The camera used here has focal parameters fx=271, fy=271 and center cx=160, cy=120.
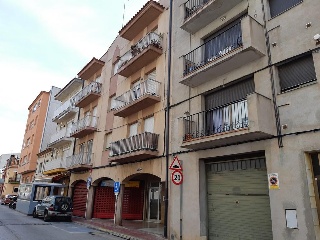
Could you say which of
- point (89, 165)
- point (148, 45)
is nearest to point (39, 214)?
point (89, 165)

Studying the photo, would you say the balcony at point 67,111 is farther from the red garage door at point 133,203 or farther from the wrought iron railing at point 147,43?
the red garage door at point 133,203

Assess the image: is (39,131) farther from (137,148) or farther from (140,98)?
(137,148)

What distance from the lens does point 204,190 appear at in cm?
1117

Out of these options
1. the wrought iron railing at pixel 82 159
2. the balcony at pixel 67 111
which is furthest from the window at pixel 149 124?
the balcony at pixel 67 111

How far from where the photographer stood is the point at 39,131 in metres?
39.5

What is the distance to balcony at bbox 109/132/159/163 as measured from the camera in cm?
1386

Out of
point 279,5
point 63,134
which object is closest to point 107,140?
point 63,134

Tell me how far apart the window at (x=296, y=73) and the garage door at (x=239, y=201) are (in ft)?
9.01

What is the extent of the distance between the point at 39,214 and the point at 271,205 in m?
15.9

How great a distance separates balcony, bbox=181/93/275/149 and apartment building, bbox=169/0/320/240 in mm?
35

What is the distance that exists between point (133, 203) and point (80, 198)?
5.64 meters

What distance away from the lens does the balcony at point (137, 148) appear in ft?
45.5

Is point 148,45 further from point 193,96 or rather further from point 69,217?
point 69,217

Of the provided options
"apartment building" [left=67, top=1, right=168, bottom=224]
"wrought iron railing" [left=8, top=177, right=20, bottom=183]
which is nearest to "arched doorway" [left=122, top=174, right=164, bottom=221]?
"apartment building" [left=67, top=1, right=168, bottom=224]
